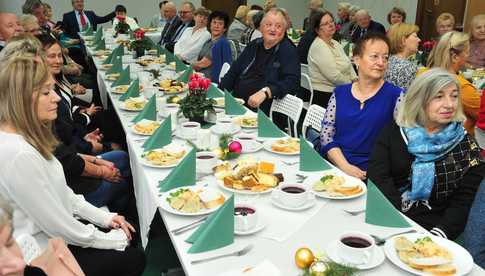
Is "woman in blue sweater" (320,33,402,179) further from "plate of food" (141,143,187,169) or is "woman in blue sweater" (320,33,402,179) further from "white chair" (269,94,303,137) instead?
"plate of food" (141,143,187,169)

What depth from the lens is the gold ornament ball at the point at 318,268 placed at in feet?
3.92

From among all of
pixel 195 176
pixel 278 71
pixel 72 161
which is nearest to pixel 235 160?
pixel 195 176

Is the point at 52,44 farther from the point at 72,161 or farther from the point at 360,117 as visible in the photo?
the point at 360,117

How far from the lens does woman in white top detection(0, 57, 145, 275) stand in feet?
5.32

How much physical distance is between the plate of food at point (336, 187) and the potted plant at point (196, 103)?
3.23 feet

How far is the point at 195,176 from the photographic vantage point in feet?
6.28

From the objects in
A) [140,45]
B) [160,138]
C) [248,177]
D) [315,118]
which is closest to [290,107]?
[315,118]

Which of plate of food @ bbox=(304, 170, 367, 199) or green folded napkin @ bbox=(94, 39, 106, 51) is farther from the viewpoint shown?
green folded napkin @ bbox=(94, 39, 106, 51)

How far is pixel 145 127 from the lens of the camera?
2.60m

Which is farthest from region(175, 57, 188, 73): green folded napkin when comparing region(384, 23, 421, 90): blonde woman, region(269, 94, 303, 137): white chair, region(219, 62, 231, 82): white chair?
region(384, 23, 421, 90): blonde woman

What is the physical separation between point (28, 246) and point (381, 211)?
1227mm

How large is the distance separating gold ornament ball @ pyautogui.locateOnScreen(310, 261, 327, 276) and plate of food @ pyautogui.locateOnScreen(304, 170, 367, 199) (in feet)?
1.78

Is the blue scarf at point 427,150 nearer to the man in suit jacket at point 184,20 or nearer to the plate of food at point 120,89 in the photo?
the plate of food at point 120,89

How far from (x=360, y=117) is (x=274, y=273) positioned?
149cm
